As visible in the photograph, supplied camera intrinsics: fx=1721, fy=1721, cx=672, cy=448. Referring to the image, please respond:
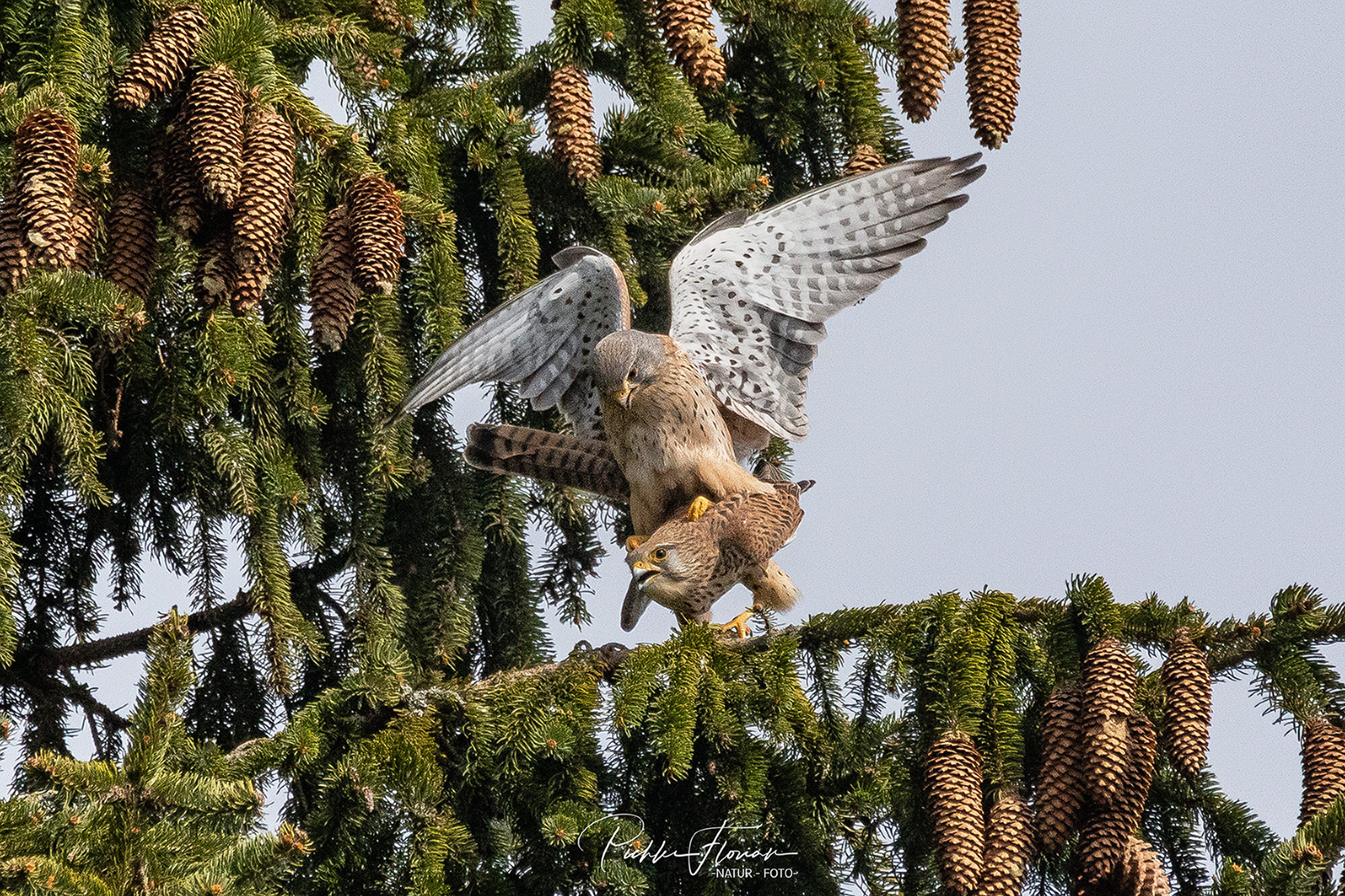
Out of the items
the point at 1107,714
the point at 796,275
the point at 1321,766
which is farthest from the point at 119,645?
the point at 1321,766

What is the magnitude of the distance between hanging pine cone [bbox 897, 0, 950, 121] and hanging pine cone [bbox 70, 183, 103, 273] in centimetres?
234

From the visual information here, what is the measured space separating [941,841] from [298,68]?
115 inches

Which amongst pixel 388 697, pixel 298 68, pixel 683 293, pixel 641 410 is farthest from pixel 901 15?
pixel 388 697

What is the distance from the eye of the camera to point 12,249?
3.77 m

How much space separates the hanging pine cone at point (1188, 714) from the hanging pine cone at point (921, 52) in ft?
6.92

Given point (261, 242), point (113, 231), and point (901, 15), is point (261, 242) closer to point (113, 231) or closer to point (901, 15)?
point (113, 231)

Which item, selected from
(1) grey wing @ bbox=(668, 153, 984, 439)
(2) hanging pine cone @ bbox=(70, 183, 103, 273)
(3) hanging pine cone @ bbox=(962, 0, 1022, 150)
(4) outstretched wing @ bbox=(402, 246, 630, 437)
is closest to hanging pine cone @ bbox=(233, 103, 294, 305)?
(2) hanging pine cone @ bbox=(70, 183, 103, 273)

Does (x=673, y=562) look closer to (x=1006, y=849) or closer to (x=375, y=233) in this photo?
(x=375, y=233)

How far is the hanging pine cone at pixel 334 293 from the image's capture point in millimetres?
4387

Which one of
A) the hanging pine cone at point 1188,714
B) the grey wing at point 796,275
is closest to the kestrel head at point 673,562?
the grey wing at point 796,275

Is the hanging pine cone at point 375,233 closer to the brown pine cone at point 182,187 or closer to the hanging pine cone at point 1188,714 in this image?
the brown pine cone at point 182,187

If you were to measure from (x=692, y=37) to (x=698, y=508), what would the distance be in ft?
4.39

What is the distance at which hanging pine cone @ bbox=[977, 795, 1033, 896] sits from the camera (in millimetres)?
3514

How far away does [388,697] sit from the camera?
4098 millimetres
